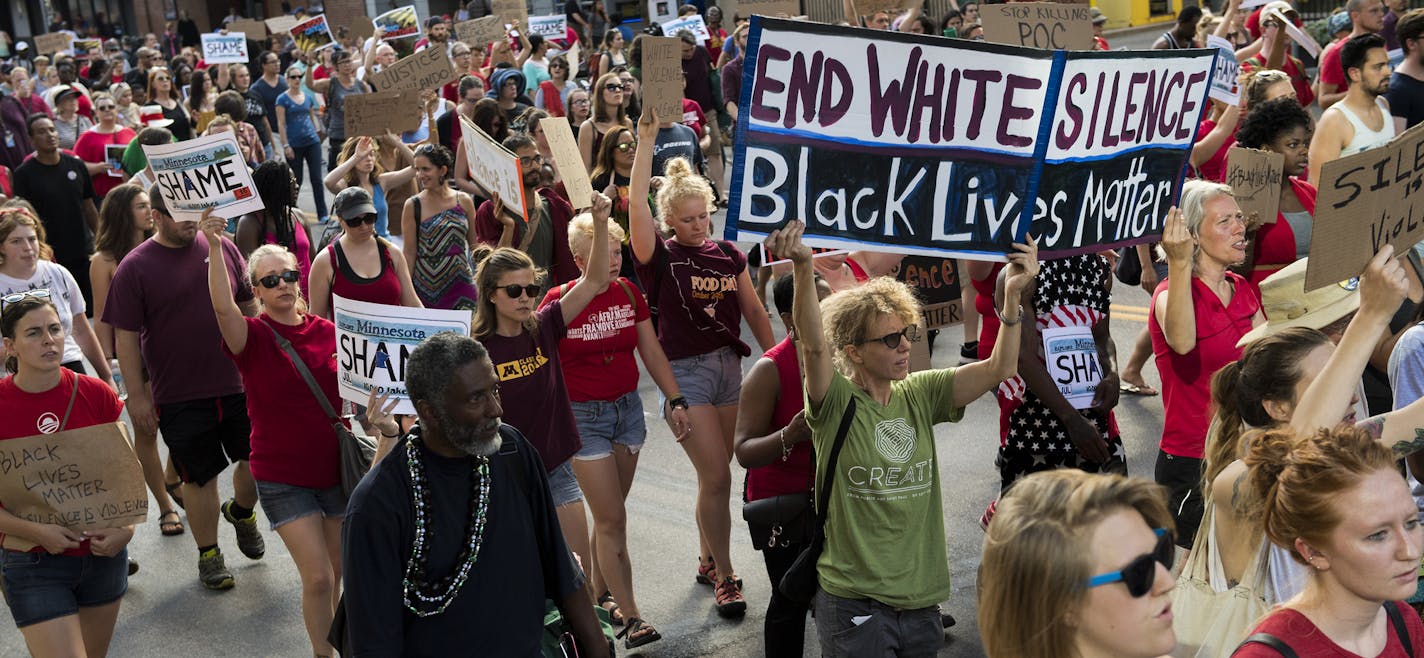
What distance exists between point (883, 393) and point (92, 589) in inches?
117

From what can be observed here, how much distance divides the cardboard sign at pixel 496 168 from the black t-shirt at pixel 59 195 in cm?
537

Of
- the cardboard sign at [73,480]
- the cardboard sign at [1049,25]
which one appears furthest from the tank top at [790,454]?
the cardboard sign at [1049,25]

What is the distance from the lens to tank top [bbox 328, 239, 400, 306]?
7305mm

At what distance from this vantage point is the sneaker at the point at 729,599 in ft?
21.9

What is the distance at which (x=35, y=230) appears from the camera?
7953 mm

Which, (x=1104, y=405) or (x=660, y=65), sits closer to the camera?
(x=1104, y=405)

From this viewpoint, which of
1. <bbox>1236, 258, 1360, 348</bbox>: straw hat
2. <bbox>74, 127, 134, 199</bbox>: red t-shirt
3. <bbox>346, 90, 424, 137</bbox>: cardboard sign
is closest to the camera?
<bbox>1236, 258, 1360, 348</bbox>: straw hat

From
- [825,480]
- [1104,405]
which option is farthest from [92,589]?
[1104,405]

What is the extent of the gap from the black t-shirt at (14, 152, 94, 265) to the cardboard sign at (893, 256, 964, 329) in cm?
814

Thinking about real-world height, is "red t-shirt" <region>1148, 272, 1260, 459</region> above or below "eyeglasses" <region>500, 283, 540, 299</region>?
below

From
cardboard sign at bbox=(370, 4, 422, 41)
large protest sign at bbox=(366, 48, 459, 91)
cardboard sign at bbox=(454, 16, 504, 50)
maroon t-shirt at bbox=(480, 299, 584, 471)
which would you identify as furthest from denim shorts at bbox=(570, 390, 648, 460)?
cardboard sign at bbox=(370, 4, 422, 41)

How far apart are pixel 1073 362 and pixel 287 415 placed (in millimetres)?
3058

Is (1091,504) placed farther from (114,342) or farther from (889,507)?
(114,342)

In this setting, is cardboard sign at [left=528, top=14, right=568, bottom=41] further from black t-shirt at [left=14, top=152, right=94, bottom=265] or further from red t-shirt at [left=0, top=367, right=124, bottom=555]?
red t-shirt at [left=0, top=367, right=124, bottom=555]
